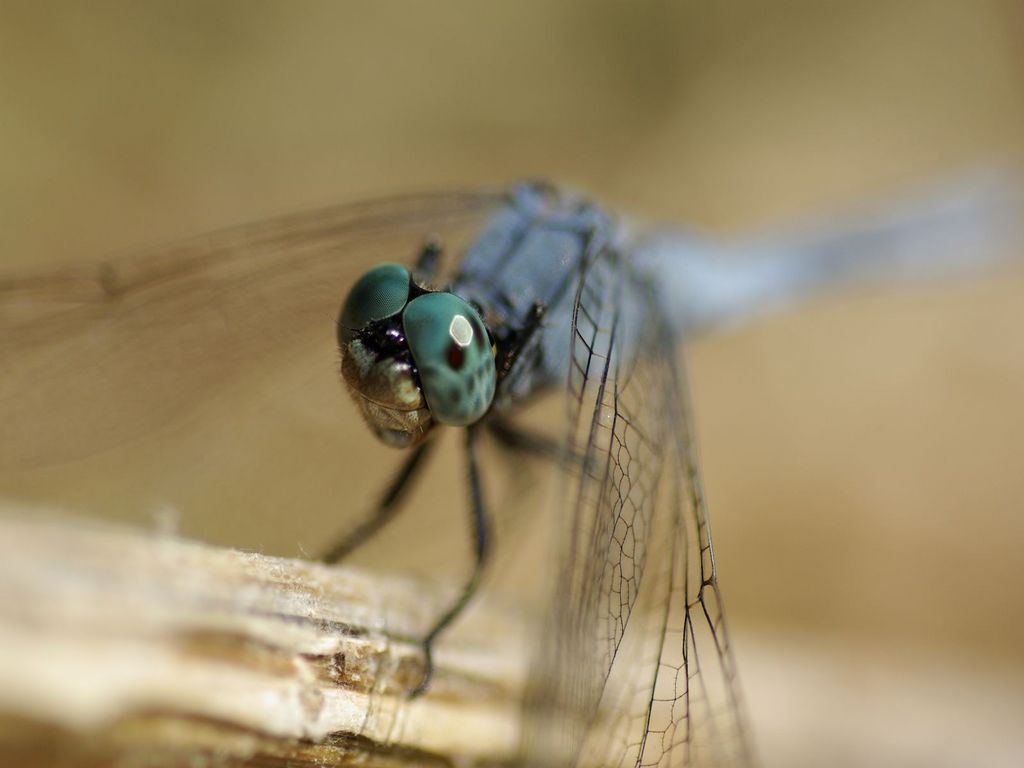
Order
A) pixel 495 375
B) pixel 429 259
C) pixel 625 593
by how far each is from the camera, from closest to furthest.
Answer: pixel 625 593
pixel 495 375
pixel 429 259

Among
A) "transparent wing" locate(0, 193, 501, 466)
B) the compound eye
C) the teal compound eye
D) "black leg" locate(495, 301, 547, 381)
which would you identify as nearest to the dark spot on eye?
the teal compound eye

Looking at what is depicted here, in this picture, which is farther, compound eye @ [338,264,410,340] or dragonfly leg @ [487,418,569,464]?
dragonfly leg @ [487,418,569,464]

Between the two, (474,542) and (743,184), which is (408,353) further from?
(743,184)

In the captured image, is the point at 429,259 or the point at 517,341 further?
the point at 429,259

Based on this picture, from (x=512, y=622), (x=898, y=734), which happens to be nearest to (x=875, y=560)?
(x=898, y=734)

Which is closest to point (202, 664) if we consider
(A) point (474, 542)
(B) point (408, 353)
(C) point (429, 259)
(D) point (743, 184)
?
(B) point (408, 353)

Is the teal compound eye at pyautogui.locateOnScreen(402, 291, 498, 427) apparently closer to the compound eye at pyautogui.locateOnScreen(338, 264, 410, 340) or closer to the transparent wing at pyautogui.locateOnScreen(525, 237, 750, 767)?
the compound eye at pyautogui.locateOnScreen(338, 264, 410, 340)
